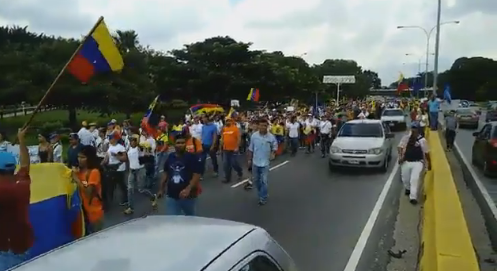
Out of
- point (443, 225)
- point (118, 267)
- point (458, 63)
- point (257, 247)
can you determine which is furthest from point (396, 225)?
point (458, 63)

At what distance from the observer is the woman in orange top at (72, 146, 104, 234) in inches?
238

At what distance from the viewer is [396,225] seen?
9.59 meters

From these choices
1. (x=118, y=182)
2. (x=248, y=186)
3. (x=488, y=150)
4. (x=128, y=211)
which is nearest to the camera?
(x=128, y=211)

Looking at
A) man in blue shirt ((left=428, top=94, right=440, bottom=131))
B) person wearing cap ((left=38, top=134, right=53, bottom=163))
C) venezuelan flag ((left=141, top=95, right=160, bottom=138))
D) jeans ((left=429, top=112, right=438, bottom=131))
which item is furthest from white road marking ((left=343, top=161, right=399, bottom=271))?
jeans ((left=429, top=112, right=438, bottom=131))

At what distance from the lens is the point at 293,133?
69.6 feet

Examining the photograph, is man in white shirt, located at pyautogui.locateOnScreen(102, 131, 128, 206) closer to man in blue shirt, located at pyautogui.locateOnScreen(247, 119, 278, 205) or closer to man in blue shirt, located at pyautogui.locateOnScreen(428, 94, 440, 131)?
man in blue shirt, located at pyautogui.locateOnScreen(247, 119, 278, 205)

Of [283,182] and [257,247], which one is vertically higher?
[257,247]

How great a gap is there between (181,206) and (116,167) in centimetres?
447

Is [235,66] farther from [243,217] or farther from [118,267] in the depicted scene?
[118,267]

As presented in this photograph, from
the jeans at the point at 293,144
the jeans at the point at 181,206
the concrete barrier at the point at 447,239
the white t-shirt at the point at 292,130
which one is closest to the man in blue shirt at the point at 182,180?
the jeans at the point at 181,206

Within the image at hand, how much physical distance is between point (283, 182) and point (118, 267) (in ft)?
40.3

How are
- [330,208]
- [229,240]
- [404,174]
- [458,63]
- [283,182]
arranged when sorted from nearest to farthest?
[229,240]
[330,208]
[404,174]
[283,182]
[458,63]

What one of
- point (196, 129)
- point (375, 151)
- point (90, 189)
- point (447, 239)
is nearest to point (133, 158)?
point (90, 189)

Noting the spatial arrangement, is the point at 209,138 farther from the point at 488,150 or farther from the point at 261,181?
the point at 488,150
